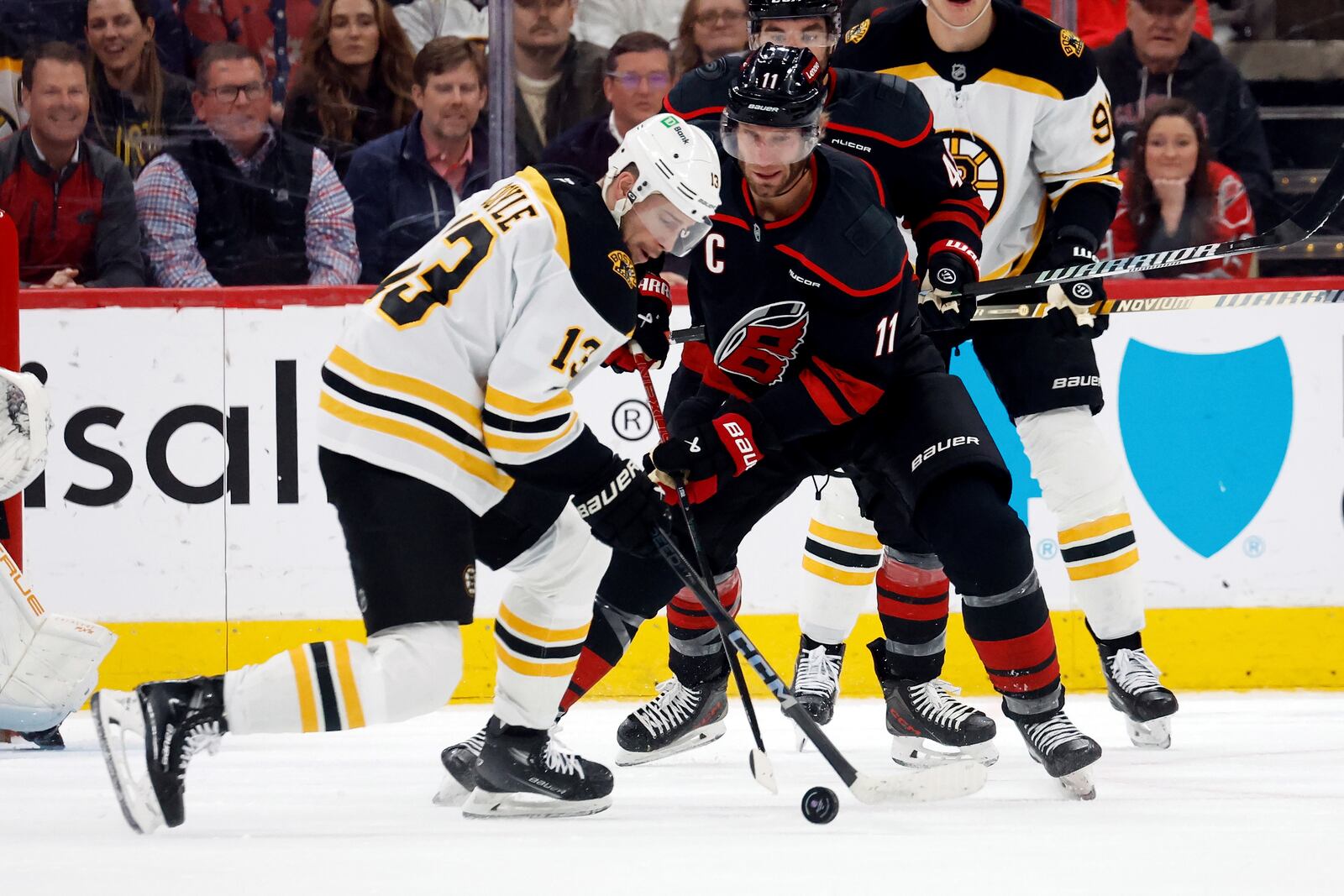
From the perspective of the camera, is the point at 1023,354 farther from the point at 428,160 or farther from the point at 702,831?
the point at 428,160

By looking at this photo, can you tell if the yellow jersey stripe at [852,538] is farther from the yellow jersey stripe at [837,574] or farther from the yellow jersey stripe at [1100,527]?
the yellow jersey stripe at [1100,527]

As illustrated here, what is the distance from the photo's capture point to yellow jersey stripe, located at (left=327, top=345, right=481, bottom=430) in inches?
93.0

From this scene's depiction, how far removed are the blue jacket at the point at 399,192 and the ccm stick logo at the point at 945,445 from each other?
2041mm

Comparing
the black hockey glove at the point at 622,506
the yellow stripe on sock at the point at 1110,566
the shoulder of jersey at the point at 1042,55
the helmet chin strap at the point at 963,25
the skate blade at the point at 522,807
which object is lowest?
the skate blade at the point at 522,807

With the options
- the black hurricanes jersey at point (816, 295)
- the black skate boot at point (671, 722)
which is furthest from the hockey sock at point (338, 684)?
the black skate boot at point (671, 722)

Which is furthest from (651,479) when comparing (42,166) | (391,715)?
(42,166)

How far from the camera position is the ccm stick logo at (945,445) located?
2.67 m

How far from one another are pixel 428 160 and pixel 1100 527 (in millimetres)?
2096

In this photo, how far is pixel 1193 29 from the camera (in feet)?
14.6

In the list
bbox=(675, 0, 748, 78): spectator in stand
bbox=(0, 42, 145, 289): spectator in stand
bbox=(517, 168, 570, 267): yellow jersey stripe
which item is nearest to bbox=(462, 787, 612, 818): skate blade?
bbox=(517, 168, 570, 267): yellow jersey stripe

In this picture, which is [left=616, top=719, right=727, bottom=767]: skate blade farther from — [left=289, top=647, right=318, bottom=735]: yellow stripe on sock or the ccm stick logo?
[left=289, top=647, right=318, bottom=735]: yellow stripe on sock

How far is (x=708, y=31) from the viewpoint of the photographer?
14.6 ft

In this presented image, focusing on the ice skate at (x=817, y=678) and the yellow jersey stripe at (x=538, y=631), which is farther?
the ice skate at (x=817, y=678)

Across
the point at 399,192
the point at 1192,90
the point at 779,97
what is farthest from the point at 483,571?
the point at 1192,90
